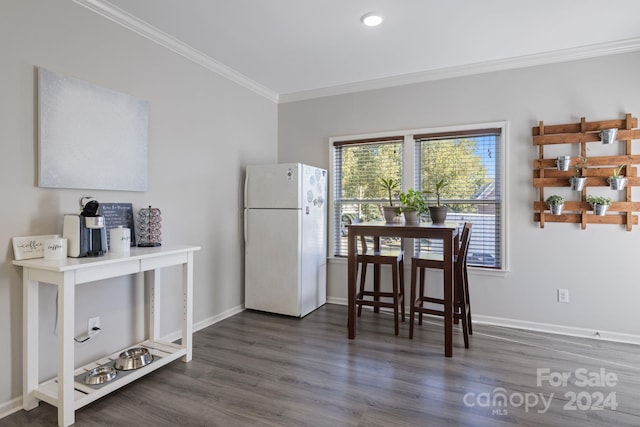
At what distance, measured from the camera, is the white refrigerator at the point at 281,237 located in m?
3.54

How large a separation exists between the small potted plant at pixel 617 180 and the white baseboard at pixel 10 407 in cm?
447

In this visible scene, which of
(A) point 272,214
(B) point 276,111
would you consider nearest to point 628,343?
(A) point 272,214

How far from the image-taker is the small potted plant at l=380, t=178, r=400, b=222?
Answer: 10.6ft

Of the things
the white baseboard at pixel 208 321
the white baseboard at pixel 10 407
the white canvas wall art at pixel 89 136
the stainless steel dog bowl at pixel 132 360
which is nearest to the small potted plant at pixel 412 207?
the white baseboard at pixel 208 321

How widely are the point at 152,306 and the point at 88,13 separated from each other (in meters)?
2.12

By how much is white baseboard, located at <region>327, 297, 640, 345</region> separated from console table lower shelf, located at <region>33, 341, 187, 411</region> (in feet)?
9.24

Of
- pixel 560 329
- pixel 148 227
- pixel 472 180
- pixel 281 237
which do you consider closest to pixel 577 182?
pixel 472 180

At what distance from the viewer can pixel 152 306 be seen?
2.74 meters

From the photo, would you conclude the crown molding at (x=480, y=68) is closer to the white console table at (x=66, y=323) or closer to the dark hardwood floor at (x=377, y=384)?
the dark hardwood floor at (x=377, y=384)

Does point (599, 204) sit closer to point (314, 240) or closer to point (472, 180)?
Answer: point (472, 180)

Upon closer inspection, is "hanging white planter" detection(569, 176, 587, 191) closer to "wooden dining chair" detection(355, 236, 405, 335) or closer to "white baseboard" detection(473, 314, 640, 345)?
"white baseboard" detection(473, 314, 640, 345)

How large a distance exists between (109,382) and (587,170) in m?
3.96

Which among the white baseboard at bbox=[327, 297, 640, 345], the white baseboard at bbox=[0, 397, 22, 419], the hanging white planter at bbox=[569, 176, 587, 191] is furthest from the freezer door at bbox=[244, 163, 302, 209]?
the hanging white planter at bbox=[569, 176, 587, 191]

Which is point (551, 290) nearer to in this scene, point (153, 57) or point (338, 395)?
point (338, 395)
